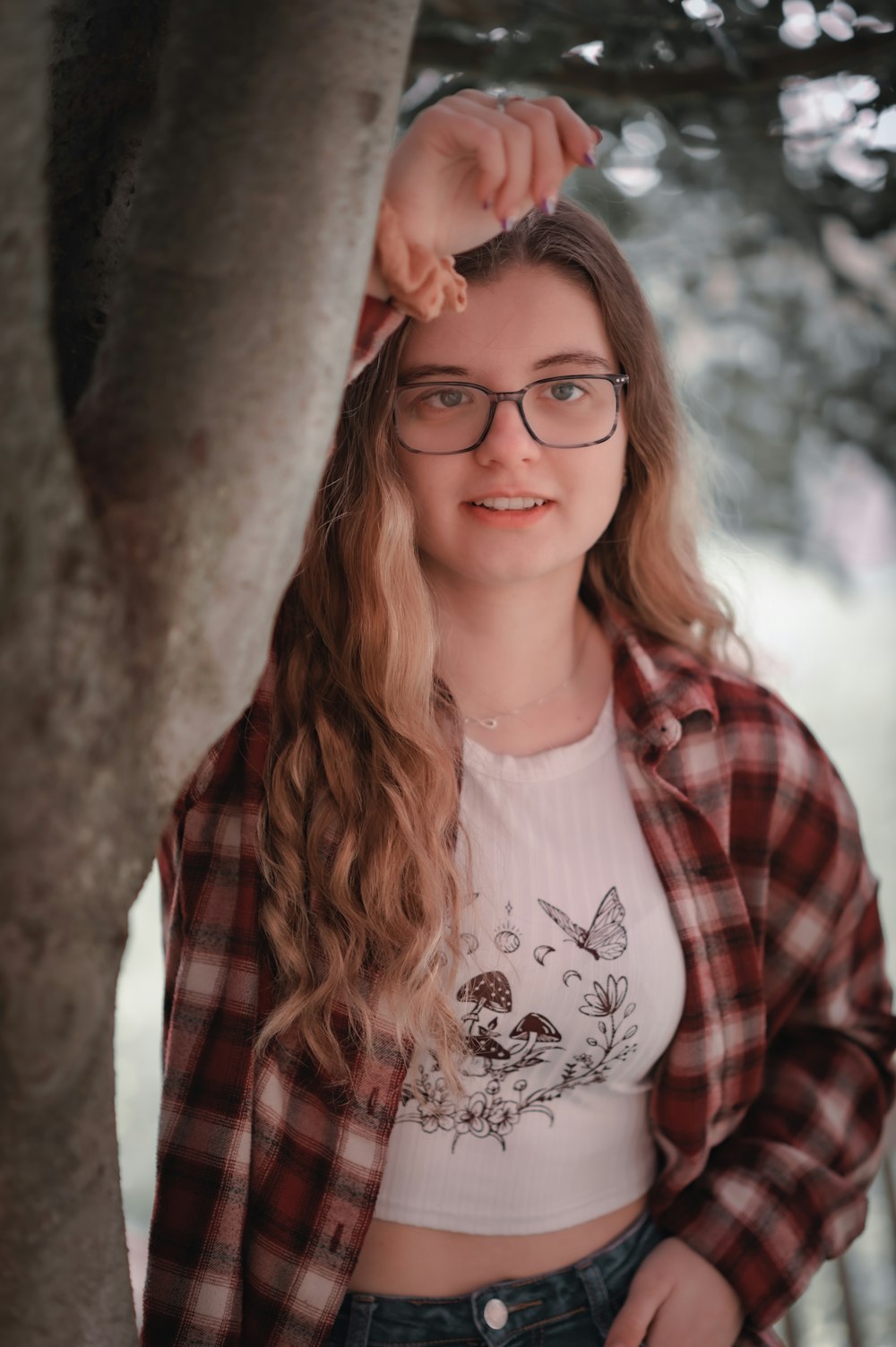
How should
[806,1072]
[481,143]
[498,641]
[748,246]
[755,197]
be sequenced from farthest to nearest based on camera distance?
[748,246] → [755,197] → [806,1072] → [498,641] → [481,143]

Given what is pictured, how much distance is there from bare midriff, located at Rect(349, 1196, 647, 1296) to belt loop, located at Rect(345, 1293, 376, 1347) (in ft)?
0.06

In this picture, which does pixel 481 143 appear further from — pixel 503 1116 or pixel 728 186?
pixel 728 186

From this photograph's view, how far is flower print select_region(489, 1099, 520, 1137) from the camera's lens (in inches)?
55.1

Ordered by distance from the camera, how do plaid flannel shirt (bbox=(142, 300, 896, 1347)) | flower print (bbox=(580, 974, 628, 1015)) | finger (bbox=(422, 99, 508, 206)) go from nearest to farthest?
finger (bbox=(422, 99, 508, 206)), plaid flannel shirt (bbox=(142, 300, 896, 1347)), flower print (bbox=(580, 974, 628, 1015))

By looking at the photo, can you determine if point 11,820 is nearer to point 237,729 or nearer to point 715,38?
point 237,729

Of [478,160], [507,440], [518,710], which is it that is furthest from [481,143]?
[518,710]

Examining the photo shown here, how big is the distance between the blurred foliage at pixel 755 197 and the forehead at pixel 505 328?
36 cm

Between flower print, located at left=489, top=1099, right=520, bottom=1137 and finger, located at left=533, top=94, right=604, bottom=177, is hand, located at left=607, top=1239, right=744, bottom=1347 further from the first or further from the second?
finger, located at left=533, top=94, right=604, bottom=177

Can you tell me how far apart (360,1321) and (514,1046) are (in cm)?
38

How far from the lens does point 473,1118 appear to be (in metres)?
1.40

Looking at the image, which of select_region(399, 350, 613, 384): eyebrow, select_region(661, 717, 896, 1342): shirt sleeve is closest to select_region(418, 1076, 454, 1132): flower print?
select_region(661, 717, 896, 1342): shirt sleeve

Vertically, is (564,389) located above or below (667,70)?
below

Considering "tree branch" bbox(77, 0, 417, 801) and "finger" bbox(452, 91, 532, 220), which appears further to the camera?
"finger" bbox(452, 91, 532, 220)

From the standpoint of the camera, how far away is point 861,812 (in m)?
3.72
